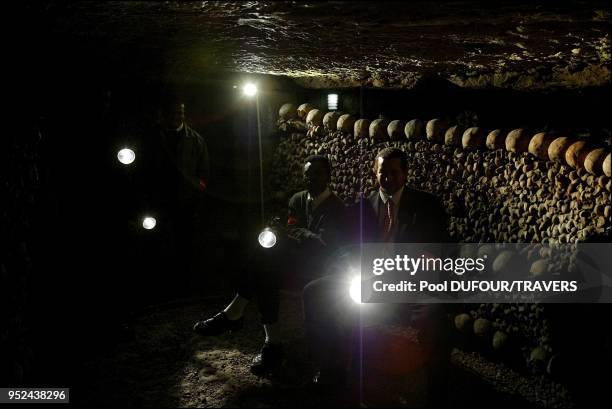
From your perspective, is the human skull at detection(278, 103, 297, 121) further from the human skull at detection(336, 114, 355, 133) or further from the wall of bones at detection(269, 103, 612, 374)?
the wall of bones at detection(269, 103, 612, 374)

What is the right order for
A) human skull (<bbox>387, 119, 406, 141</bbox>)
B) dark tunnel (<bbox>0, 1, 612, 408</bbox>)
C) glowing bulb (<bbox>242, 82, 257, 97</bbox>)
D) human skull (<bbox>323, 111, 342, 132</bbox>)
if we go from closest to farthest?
dark tunnel (<bbox>0, 1, 612, 408</bbox>) → human skull (<bbox>387, 119, 406, 141</bbox>) → human skull (<bbox>323, 111, 342, 132</bbox>) → glowing bulb (<bbox>242, 82, 257, 97</bbox>)

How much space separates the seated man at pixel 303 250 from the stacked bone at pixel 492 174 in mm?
1245

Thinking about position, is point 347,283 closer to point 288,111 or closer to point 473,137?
point 473,137

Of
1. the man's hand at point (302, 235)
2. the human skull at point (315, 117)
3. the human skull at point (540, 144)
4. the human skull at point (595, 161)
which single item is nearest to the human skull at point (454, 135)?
the human skull at point (540, 144)

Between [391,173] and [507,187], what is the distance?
1.08 meters

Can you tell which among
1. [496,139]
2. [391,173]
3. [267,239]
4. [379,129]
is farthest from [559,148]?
[267,239]

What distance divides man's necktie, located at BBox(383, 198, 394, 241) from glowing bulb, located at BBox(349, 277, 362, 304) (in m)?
0.39

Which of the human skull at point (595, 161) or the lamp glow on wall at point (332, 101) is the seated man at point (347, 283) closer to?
the human skull at point (595, 161)

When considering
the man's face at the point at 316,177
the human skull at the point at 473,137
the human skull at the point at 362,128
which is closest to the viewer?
the man's face at the point at 316,177

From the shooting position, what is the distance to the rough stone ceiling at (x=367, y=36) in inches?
76.2

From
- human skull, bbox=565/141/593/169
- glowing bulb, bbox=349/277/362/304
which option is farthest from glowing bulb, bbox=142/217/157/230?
human skull, bbox=565/141/593/169

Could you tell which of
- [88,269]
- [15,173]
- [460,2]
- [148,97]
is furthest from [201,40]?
[148,97]

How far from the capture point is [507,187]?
11.8ft

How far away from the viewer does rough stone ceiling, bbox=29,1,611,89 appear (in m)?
1.94
